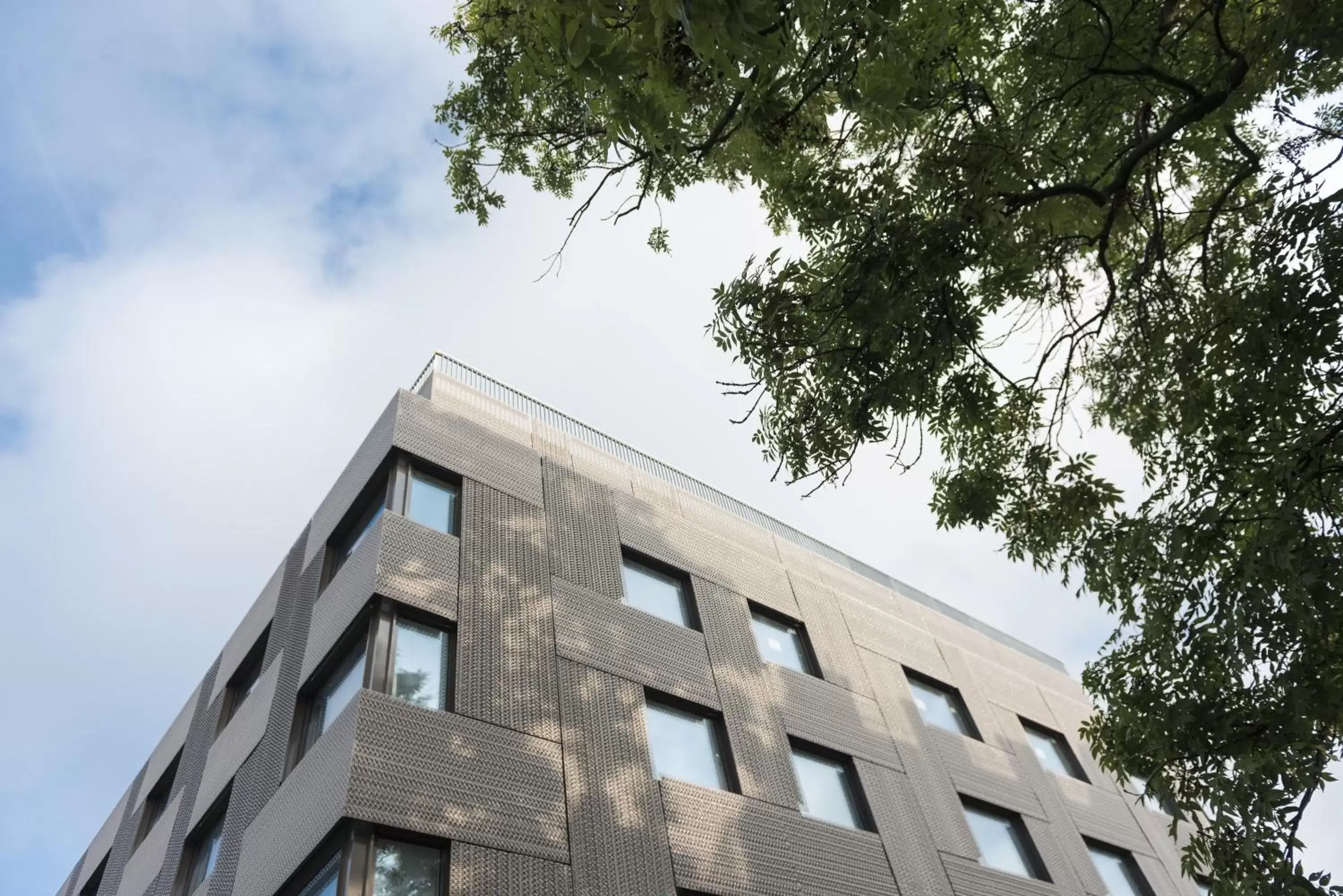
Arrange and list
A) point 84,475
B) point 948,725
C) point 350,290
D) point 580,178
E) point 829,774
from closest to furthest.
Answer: point 580,178 → point 829,774 → point 350,290 → point 948,725 → point 84,475

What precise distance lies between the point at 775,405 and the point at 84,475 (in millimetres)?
14759

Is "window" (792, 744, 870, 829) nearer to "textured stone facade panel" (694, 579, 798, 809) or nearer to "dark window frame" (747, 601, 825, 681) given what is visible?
"textured stone facade panel" (694, 579, 798, 809)

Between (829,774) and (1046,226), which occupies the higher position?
(829,774)

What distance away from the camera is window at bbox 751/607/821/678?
9500 mm

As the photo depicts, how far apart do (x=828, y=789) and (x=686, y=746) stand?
1.93m

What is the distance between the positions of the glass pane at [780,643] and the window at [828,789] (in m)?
1.05

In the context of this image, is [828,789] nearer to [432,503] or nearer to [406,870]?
[406,870]

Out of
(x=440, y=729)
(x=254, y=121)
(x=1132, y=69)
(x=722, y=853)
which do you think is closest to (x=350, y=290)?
(x=254, y=121)

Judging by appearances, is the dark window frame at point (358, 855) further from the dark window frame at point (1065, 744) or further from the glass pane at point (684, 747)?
the dark window frame at point (1065, 744)

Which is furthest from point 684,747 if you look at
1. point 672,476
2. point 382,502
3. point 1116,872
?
point 1116,872

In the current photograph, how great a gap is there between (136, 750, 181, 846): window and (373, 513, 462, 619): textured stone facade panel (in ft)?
19.1

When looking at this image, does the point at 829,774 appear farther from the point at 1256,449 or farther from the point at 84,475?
the point at 84,475

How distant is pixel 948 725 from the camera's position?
10.9m

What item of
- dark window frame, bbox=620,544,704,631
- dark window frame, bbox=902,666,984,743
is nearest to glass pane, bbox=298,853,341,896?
dark window frame, bbox=620,544,704,631
